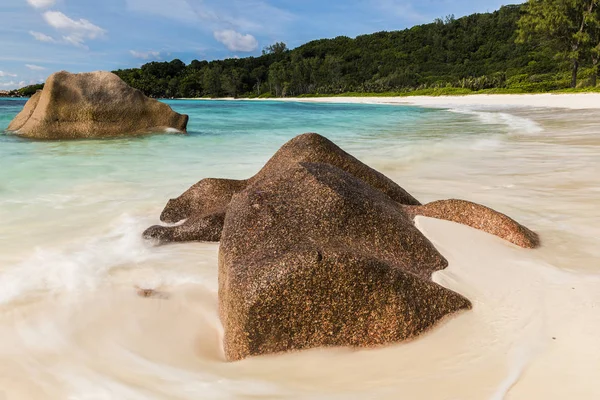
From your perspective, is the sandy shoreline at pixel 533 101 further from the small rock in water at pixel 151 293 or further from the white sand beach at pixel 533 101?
the small rock in water at pixel 151 293

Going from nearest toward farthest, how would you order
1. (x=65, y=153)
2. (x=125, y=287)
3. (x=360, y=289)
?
(x=360, y=289), (x=125, y=287), (x=65, y=153)

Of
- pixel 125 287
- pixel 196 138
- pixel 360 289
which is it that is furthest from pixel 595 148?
pixel 196 138

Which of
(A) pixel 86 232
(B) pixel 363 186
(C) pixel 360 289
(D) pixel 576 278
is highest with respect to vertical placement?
(B) pixel 363 186

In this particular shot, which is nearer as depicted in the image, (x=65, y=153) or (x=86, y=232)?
(x=86, y=232)

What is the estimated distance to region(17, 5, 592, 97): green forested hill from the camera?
2741 inches

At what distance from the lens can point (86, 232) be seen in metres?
4.54

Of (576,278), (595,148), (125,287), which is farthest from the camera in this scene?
(595,148)

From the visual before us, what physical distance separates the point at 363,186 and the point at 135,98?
39.1ft

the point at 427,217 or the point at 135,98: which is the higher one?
the point at 135,98

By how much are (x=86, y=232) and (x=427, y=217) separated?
3523 mm

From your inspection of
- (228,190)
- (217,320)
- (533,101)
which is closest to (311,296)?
(217,320)

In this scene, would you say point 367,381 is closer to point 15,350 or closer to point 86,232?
point 15,350

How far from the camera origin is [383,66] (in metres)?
94.2

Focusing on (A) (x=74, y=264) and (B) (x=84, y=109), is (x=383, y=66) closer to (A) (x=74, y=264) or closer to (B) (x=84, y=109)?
(B) (x=84, y=109)
